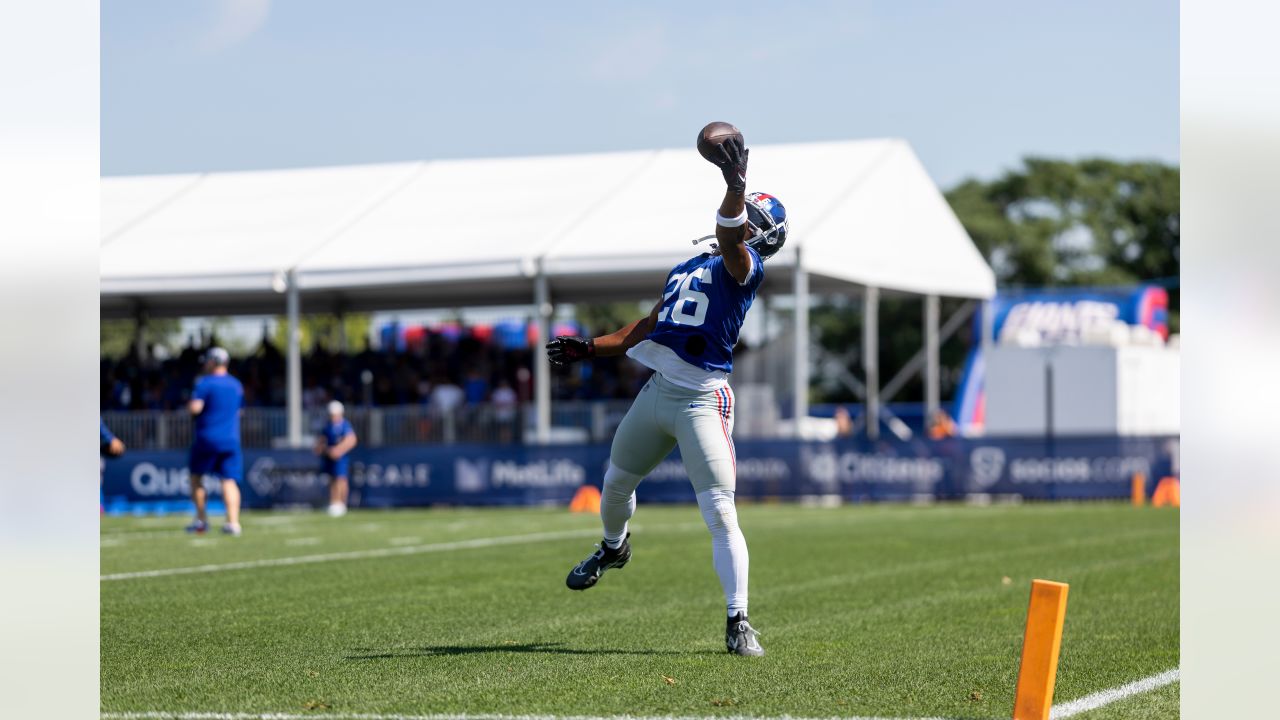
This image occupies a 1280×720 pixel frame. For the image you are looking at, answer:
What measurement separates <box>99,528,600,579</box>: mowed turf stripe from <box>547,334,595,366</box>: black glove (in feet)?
14.8

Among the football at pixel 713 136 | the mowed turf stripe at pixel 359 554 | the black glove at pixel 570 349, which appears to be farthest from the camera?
the mowed turf stripe at pixel 359 554

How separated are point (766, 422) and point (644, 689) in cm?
2296

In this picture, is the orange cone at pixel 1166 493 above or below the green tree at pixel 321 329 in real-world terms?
below

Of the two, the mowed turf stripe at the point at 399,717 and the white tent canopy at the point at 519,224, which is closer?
the mowed turf stripe at the point at 399,717

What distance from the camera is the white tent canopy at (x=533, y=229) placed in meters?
27.8

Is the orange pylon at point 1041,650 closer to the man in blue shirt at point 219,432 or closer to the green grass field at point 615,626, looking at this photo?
the green grass field at point 615,626

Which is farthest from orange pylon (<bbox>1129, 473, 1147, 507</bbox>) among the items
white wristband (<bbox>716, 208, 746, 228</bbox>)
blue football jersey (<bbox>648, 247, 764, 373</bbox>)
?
white wristband (<bbox>716, 208, 746, 228</bbox>)

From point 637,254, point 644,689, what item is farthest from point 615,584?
point 637,254

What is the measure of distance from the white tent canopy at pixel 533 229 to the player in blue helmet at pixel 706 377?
60.4 feet

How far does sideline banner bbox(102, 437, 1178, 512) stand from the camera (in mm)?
26719

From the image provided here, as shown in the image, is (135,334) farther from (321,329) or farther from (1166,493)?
(1166,493)

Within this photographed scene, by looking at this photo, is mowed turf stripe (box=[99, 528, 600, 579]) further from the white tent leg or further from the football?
the white tent leg

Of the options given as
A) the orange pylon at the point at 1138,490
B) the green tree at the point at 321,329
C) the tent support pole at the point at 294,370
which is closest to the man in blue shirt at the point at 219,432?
the tent support pole at the point at 294,370
